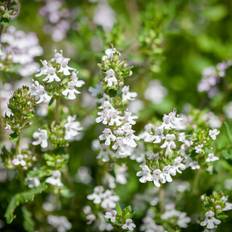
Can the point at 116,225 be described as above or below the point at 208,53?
below

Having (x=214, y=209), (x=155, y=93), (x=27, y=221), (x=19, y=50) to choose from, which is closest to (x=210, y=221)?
(x=214, y=209)

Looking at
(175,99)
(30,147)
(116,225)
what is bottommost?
(116,225)

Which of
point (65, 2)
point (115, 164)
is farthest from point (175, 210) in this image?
point (65, 2)

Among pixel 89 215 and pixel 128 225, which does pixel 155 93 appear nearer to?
pixel 89 215

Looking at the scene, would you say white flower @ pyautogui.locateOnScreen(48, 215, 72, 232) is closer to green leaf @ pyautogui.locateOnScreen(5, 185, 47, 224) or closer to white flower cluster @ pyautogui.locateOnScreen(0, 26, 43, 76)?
green leaf @ pyautogui.locateOnScreen(5, 185, 47, 224)

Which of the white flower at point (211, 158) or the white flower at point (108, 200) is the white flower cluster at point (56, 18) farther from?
the white flower at point (211, 158)

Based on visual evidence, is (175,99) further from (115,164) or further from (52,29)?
(115,164)
